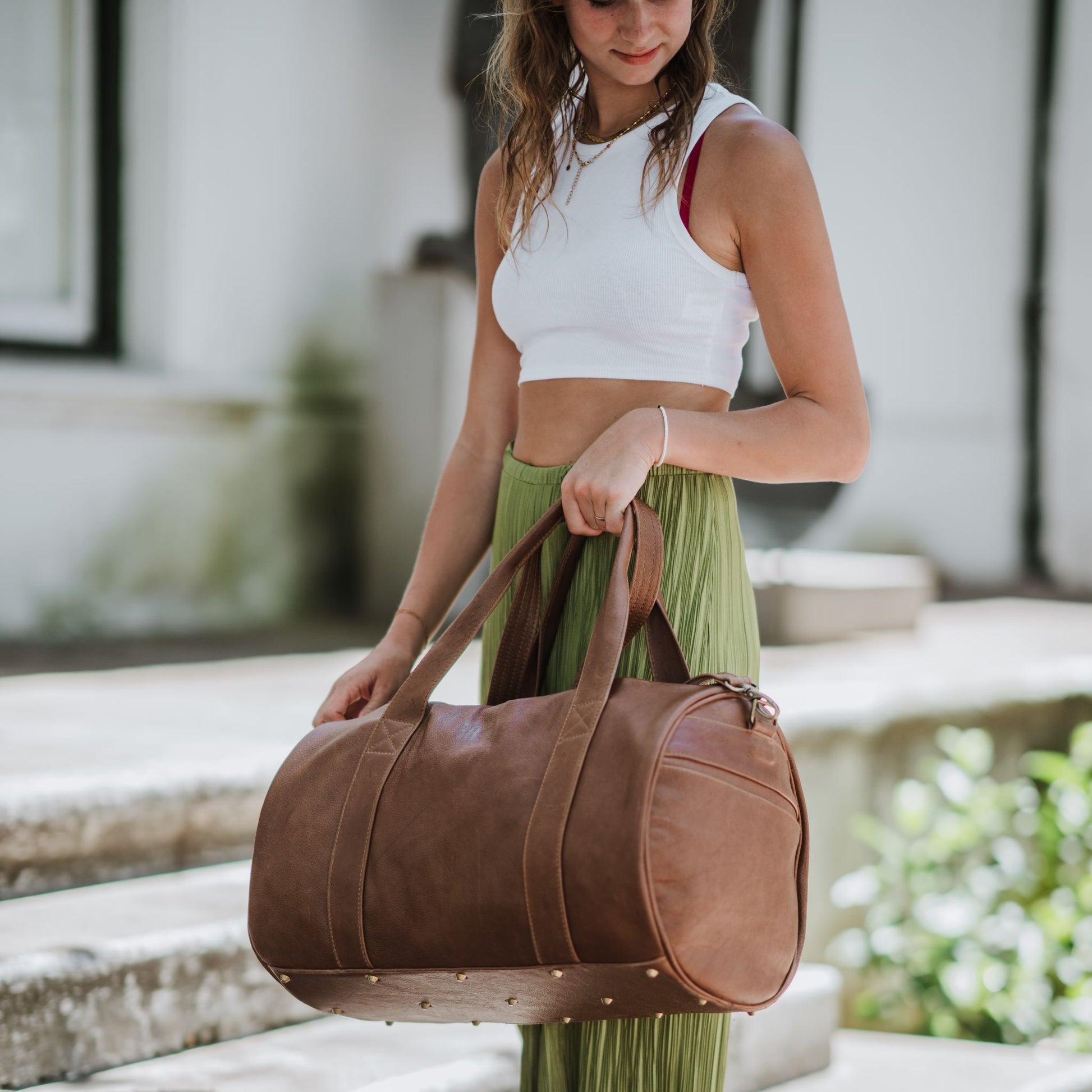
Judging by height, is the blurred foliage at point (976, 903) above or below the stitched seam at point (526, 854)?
below

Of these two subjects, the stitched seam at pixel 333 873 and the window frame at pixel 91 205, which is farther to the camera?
the window frame at pixel 91 205

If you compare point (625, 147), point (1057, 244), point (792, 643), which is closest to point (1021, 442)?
point (1057, 244)

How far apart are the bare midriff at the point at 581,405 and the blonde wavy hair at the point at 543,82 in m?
0.19

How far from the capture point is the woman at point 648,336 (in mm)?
1292

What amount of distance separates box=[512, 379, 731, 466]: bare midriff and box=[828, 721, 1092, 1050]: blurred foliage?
7.56ft

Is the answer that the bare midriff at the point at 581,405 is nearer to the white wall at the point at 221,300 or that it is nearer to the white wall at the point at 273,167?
the white wall at the point at 221,300

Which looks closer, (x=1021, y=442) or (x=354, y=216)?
(x=354, y=216)

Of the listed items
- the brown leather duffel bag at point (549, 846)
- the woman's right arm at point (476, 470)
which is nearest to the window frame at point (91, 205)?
the woman's right arm at point (476, 470)

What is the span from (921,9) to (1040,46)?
0.84m

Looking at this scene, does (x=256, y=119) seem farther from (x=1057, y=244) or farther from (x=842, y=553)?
(x=1057, y=244)

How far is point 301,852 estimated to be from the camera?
126 centimetres

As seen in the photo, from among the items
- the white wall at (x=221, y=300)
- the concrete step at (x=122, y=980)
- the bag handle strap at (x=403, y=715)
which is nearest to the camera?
the bag handle strap at (x=403, y=715)

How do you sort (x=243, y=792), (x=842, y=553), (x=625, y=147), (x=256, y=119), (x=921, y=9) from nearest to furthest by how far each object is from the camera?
1. (x=625, y=147)
2. (x=243, y=792)
3. (x=256, y=119)
4. (x=842, y=553)
5. (x=921, y=9)

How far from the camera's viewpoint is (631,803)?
1105 mm
